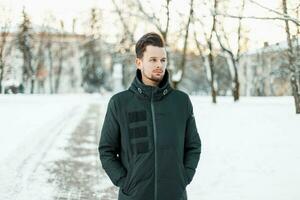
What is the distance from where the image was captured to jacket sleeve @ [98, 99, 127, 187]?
9.57 ft

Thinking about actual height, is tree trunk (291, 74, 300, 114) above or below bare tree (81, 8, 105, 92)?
below

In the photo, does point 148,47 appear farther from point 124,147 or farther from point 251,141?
point 251,141

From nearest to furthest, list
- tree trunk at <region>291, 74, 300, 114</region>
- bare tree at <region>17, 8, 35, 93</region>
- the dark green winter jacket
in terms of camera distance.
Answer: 1. the dark green winter jacket
2. tree trunk at <region>291, 74, 300, 114</region>
3. bare tree at <region>17, 8, 35, 93</region>

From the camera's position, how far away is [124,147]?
2.92 m

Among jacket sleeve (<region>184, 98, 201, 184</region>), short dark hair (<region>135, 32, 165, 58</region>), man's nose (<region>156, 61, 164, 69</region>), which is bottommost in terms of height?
jacket sleeve (<region>184, 98, 201, 184</region>)

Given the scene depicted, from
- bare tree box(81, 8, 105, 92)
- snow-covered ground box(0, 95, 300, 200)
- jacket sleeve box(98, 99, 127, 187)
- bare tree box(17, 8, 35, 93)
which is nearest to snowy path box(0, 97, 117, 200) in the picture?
snow-covered ground box(0, 95, 300, 200)

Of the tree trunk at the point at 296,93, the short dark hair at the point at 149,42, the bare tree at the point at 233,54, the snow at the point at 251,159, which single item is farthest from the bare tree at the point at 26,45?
the short dark hair at the point at 149,42

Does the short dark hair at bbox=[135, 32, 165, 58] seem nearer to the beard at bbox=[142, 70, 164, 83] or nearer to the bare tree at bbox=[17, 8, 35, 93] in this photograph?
the beard at bbox=[142, 70, 164, 83]

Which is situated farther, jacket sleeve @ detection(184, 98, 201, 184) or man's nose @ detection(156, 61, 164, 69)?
jacket sleeve @ detection(184, 98, 201, 184)

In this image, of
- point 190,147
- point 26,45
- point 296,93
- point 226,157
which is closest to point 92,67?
point 26,45

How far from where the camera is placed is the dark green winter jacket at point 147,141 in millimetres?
2820

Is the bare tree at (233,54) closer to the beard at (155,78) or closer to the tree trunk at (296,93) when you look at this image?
the tree trunk at (296,93)

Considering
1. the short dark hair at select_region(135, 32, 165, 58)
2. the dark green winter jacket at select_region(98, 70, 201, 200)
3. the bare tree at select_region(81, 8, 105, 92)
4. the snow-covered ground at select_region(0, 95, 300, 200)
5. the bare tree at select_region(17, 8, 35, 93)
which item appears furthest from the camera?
the bare tree at select_region(81, 8, 105, 92)

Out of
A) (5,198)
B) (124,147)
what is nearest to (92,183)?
(5,198)
